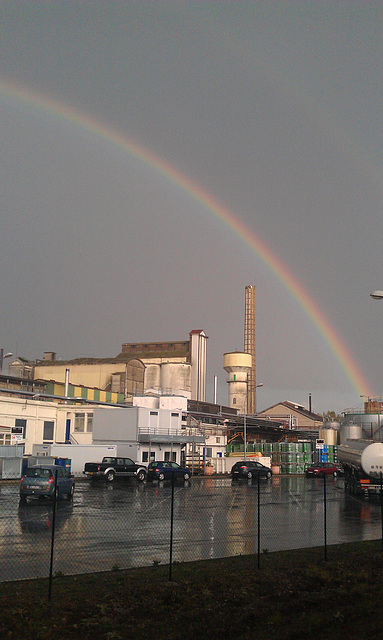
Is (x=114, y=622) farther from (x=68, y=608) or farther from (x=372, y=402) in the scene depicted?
(x=372, y=402)

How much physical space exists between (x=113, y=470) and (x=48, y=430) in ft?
61.9

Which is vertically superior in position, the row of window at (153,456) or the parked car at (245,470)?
the row of window at (153,456)

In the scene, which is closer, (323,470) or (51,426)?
(323,470)

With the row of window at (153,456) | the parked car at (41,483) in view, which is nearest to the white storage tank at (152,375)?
the row of window at (153,456)

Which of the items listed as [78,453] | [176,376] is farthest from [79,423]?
[176,376]

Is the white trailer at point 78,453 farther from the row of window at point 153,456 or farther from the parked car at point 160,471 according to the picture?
the row of window at point 153,456

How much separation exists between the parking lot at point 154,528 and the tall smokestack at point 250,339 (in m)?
77.3

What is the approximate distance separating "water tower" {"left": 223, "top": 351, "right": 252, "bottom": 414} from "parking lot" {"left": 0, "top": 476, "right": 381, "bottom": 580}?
79247 millimetres

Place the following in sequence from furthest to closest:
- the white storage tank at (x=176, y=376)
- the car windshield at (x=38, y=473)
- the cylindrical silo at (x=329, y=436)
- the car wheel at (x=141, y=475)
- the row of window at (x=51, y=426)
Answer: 1. the white storage tank at (x=176, y=376)
2. the cylindrical silo at (x=329, y=436)
3. the row of window at (x=51, y=426)
4. the car wheel at (x=141, y=475)
5. the car windshield at (x=38, y=473)

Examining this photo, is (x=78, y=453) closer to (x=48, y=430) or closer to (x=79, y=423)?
(x=48, y=430)

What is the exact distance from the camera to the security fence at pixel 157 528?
14672 millimetres

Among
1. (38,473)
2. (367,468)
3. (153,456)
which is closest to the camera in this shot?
(38,473)

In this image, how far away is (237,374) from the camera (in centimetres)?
11625

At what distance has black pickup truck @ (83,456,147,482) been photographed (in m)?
45.2
